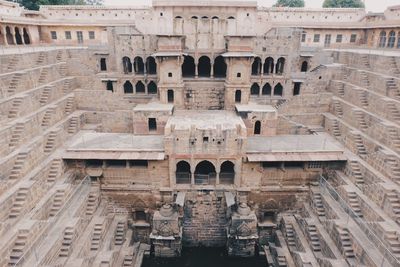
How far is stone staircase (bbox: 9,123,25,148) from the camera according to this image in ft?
55.5

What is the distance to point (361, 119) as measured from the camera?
2155 cm

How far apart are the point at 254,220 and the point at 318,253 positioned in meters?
4.12

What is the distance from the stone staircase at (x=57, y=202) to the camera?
53.9 feet

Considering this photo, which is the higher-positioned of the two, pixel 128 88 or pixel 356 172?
pixel 128 88

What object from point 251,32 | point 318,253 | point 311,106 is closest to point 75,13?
point 251,32

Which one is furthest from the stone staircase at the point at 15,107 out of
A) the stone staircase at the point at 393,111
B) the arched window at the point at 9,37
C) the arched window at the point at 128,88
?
the stone staircase at the point at 393,111

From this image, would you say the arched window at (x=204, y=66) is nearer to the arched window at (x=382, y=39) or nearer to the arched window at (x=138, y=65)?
the arched window at (x=138, y=65)

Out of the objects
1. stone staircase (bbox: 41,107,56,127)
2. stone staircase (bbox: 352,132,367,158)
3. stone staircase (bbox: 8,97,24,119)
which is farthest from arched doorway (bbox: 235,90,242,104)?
stone staircase (bbox: 8,97,24,119)

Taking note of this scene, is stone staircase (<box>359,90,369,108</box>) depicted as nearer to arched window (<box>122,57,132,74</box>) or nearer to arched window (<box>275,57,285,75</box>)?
arched window (<box>275,57,285,75</box>)

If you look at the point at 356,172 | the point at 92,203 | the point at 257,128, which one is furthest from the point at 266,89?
the point at 92,203

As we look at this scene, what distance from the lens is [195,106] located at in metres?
26.8

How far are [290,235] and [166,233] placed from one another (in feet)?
26.7

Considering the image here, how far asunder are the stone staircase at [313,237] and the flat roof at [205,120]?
7595 millimetres

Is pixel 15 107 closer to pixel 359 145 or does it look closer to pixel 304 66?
pixel 359 145
